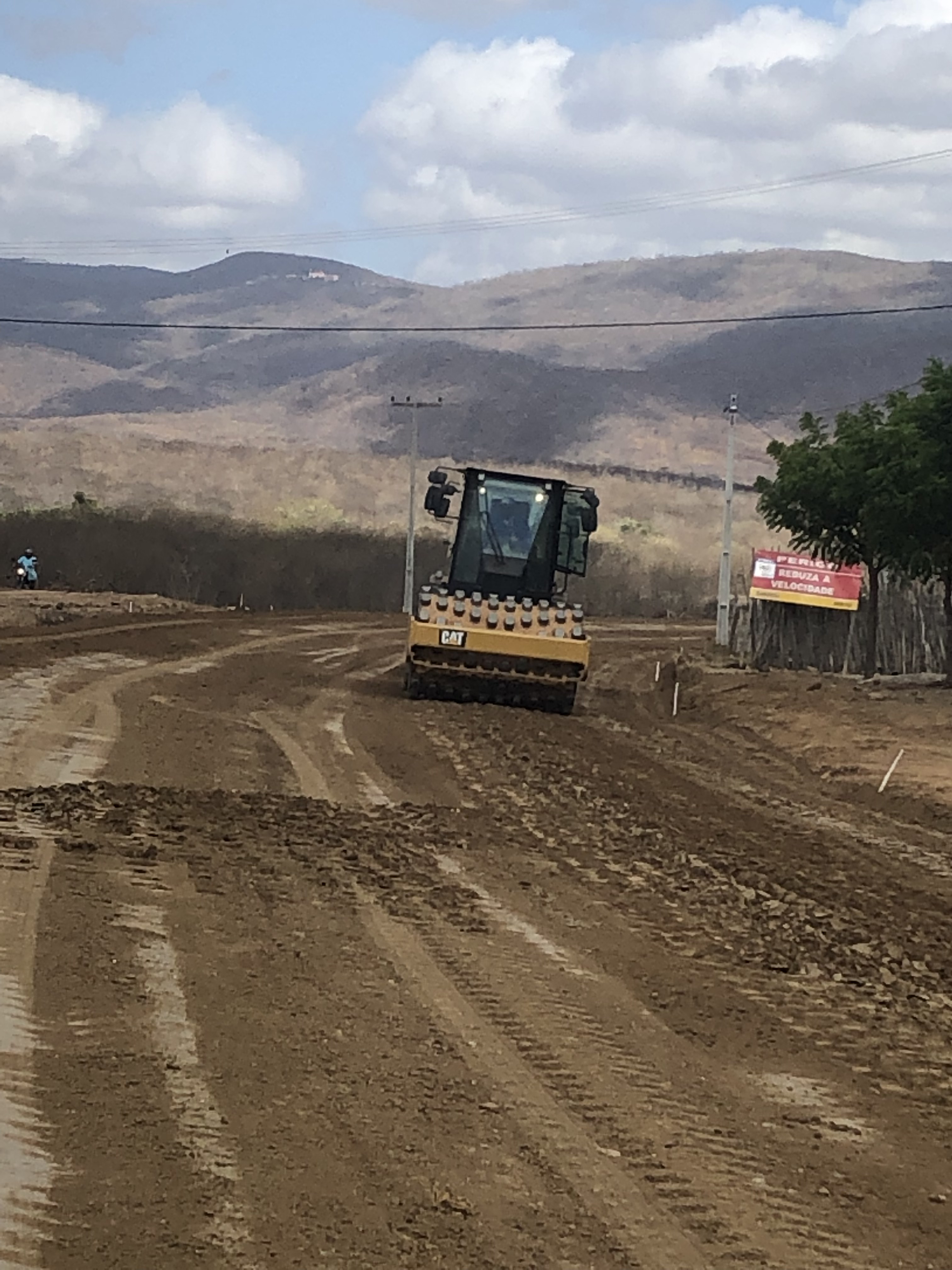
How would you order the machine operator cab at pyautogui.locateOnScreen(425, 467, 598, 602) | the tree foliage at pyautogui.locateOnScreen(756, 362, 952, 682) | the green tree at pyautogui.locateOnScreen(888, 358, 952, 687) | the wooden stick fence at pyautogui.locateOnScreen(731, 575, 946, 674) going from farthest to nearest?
the wooden stick fence at pyautogui.locateOnScreen(731, 575, 946, 674), the tree foliage at pyautogui.locateOnScreen(756, 362, 952, 682), the green tree at pyautogui.locateOnScreen(888, 358, 952, 687), the machine operator cab at pyautogui.locateOnScreen(425, 467, 598, 602)

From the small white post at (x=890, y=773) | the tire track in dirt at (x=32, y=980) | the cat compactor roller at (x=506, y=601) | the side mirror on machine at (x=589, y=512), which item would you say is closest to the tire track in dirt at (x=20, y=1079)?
the tire track in dirt at (x=32, y=980)

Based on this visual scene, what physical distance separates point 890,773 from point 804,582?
2547 centimetres

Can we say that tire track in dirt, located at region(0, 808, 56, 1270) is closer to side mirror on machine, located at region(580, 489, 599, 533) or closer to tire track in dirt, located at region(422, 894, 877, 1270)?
tire track in dirt, located at region(422, 894, 877, 1270)

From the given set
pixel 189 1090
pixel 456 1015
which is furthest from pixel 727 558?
pixel 189 1090

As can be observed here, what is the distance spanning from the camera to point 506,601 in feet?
74.8

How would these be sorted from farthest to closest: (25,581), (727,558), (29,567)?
(29,567) < (25,581) < (727,558)

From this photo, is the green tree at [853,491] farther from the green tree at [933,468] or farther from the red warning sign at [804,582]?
the red warning sign at [804,582]

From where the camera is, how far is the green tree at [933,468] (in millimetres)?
27859

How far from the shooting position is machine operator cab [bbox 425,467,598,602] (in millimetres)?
24531

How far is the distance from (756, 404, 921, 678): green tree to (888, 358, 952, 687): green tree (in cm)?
9

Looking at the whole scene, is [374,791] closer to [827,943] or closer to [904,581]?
[827,943]

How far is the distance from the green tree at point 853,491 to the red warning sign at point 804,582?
548 centimetres

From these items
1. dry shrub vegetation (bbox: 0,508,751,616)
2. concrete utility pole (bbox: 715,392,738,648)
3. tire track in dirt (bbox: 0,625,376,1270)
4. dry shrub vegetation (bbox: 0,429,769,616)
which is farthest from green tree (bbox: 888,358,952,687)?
dry shrub vegetation (bbox: 0,429,769,616)

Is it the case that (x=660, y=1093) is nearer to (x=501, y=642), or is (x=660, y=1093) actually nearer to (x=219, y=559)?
(x=501, y=642)
